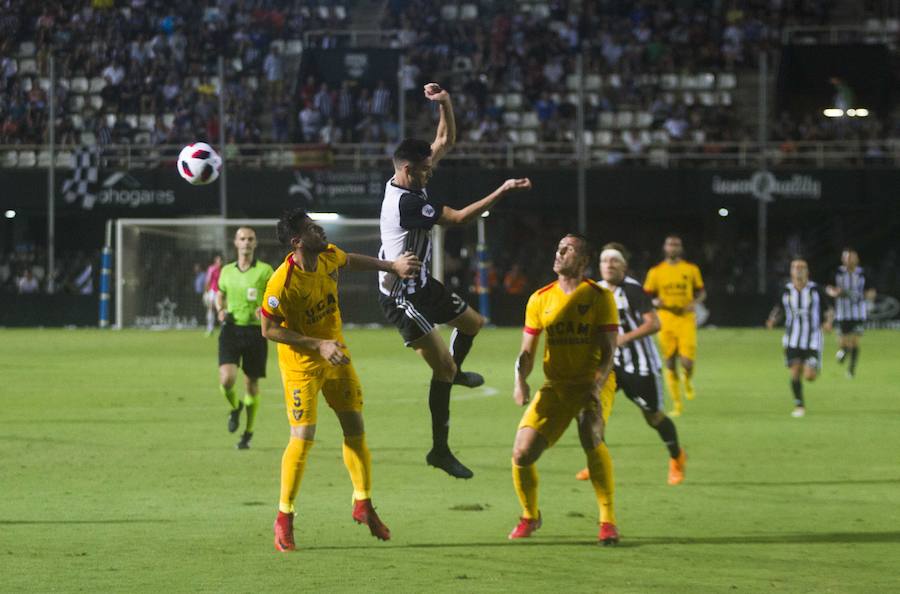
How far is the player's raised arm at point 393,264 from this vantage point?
882cm

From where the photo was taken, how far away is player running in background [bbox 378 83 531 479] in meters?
9.55

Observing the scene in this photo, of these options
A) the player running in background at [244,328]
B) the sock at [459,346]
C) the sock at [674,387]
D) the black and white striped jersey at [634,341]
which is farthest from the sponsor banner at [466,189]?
the sock at [459,346]

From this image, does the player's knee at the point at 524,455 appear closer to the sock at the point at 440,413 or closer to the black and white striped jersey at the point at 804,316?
the sock at the point at 440,413

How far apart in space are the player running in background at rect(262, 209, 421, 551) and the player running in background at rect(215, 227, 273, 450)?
5.36m

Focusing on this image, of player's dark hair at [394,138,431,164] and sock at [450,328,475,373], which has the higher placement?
player's dark hair at [394,138,431,164]

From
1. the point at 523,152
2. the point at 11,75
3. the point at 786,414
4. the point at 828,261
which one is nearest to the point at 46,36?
the point at 11,75

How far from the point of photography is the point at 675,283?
1900 centimetres

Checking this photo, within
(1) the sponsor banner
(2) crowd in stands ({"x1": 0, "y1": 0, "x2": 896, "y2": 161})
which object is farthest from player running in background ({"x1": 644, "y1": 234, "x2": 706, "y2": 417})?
(2) crowd in stands ({"x1": 0, "y1": 0, "x2": 896, "y2": 161})

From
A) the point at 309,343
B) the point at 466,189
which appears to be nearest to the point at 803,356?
the point at 309,343

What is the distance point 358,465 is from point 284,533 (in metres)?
0.73

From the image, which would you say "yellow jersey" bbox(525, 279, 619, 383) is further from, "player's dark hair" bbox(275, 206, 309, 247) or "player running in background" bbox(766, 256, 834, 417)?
"player running in background" bbox(766, 256, 834, 417)

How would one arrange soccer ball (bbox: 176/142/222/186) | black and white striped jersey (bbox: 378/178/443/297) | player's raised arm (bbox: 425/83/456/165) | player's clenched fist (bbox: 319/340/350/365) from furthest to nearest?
1. soccer ball (bbox: 176/142/222/186)
2. player's raised arm (bbox: 425/83/456/165)
3. black and white striped jersey (bbox: 378/178/443/297)
4. player's clenched fist (bbox: 319/340/350/365)

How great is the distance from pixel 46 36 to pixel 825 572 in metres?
36.4

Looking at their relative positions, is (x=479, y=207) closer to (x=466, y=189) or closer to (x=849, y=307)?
(x=849, y=307)
